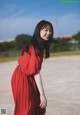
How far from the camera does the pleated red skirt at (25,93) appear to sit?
565 centimetres

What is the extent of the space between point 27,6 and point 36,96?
0.85 metres

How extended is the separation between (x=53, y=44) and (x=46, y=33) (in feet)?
0.86

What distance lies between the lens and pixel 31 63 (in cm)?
553

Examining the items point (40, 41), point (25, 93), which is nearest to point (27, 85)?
point (25, 93)

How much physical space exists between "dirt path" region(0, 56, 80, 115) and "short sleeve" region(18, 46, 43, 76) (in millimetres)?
238

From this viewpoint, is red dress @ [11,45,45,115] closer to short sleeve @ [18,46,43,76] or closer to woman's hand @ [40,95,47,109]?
short sleeve @ [18,46,43,76]

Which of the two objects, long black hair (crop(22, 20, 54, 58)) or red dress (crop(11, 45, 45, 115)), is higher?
long black hair (crop(22, 20, 54, 58))

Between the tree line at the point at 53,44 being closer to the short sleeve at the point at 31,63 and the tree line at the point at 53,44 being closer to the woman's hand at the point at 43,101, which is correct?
the short sleeve at the point at 31,63

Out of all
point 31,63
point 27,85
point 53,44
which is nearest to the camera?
point 31,63

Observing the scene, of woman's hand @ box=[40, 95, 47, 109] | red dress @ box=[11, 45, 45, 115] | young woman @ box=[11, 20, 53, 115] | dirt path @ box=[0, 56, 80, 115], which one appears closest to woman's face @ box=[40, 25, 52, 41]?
young woman @ box=[11, 20, 53, 115]

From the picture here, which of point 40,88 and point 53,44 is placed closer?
point 40,88

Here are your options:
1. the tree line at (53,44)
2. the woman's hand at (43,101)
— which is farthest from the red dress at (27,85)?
the tree line at (53,44)

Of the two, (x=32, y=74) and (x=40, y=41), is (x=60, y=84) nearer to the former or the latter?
(x=32, y=74)

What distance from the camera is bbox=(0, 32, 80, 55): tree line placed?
5.85 metres
